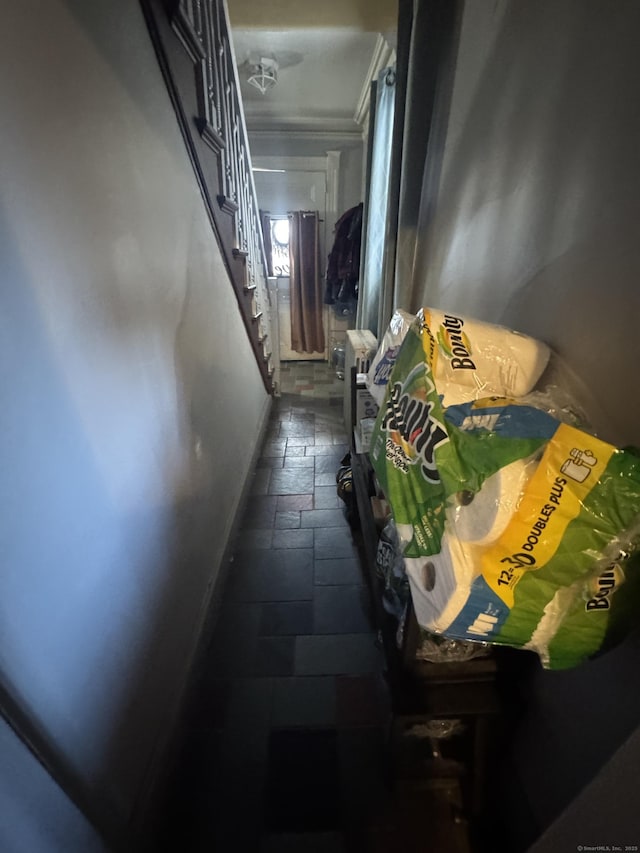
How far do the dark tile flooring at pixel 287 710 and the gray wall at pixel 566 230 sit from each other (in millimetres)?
411

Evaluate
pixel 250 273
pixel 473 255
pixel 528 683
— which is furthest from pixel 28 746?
pixel 250 273

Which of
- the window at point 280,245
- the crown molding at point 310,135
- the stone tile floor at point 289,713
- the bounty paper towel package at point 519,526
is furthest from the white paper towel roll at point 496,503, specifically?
the window at point 280,245

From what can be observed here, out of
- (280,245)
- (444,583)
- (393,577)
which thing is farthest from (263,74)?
(444,583)

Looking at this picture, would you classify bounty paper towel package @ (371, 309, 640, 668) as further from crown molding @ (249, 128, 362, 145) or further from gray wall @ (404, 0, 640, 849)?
crown molding @ (249, 128, 362, 145)

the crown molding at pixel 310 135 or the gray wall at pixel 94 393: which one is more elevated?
the crown molding at pixel 310 135

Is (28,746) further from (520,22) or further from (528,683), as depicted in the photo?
(520,22)

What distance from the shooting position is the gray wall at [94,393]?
20.9 inches

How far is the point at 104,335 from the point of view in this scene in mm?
726

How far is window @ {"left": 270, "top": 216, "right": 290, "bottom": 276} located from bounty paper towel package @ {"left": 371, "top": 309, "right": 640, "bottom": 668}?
380 cm

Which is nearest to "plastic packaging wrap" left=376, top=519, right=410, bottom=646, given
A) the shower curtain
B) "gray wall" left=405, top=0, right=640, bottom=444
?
"gray wall" left=405, top=0, right=640, bottom=444

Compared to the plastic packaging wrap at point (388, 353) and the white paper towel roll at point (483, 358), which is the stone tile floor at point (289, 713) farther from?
the white paper towel roll at point (483, 358)

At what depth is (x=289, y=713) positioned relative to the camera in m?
1.12

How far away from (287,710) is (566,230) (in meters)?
1.34

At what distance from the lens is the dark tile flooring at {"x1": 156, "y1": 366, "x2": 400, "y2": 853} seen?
36.0 inches
